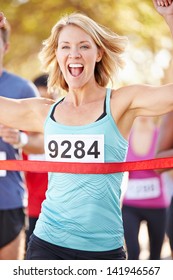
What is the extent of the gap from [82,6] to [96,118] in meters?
8.78

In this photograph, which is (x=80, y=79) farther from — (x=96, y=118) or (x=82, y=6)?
(x=82, y=6)

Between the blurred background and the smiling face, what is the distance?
7.38 m

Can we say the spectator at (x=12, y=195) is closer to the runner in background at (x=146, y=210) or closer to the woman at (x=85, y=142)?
the woman at (x=85, y=142)

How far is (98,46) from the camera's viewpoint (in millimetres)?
4605

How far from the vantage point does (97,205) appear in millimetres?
4309

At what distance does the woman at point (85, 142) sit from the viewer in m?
4.30


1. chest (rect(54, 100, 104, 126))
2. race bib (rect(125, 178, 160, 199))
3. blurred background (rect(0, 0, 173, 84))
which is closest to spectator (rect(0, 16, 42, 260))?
chest (rect(54, 100, 104, 126))

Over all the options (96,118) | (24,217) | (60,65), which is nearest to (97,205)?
(96,118)

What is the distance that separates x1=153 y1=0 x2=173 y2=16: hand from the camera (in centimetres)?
424

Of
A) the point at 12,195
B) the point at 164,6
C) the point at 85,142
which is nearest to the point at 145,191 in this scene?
the point at 12,195

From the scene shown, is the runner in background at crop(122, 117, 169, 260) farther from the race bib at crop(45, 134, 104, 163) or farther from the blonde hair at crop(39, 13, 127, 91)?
the race bib at crop(45, 134, 104, 163)

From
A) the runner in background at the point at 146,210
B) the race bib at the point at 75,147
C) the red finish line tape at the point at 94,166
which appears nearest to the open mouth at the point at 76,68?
the race bib at the point at 75,147

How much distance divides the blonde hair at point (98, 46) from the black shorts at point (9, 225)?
1.15 meters

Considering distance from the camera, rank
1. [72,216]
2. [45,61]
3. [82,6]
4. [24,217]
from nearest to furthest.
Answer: [72,216] < [45,61] < [24,217] < [82,6]
